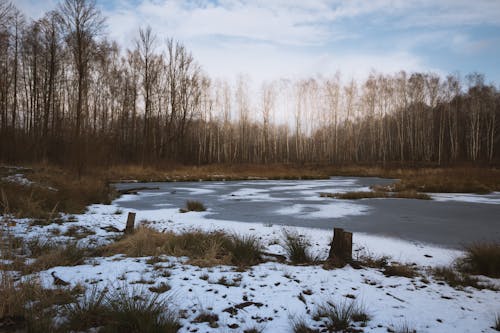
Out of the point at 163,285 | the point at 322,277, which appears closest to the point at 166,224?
the point at 163,285

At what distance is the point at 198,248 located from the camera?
4.38 metres

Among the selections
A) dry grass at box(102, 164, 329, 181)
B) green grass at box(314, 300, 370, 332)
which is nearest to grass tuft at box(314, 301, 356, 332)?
green grass at box(314, 300, 370, 332)

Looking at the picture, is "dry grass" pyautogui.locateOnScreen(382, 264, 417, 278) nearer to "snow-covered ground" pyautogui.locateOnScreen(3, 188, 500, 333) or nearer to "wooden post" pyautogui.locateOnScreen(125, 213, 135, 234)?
"snow-covered ground" pyautogui.locateOnScreen(3, 188, 500, 333)

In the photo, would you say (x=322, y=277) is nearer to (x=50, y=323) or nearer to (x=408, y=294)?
(x=408, y=294)

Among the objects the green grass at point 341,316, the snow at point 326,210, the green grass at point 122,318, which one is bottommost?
the snow at point 326,210

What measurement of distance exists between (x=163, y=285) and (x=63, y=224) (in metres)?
4.50

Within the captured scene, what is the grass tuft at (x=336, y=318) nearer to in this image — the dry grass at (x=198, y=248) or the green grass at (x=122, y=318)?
the green grass at (x=122, y=318)

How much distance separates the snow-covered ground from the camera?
8.00 ft

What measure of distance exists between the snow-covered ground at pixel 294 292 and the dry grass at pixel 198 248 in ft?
0.73

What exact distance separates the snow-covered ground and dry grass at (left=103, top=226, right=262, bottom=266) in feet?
0.73

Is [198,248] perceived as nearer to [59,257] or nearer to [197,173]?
[59,257]

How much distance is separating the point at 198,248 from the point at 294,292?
1906 mm

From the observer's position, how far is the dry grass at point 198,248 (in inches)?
159

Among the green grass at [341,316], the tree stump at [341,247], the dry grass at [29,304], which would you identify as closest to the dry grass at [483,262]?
the tree stump at [341,247]
